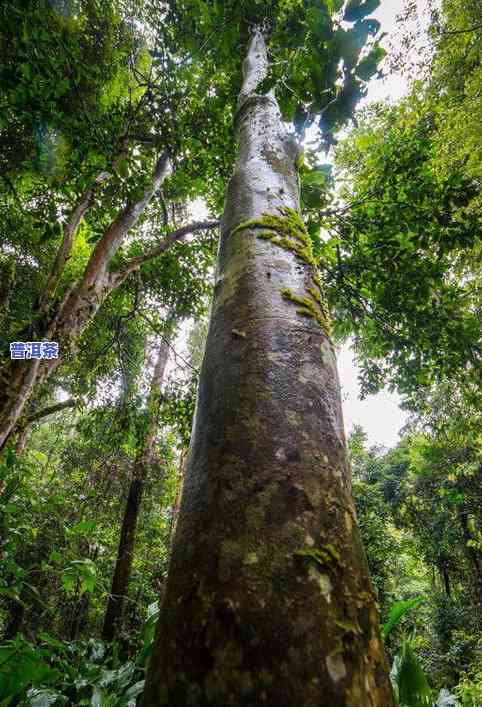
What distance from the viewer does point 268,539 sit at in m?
0.59

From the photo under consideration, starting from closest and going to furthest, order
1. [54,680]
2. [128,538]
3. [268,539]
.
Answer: [268,539] < [54,680] < [128,538]

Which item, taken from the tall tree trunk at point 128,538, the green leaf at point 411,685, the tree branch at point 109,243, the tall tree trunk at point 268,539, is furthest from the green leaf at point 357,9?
the tall tree trunk at point 128,538

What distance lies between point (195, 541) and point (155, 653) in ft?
0.53

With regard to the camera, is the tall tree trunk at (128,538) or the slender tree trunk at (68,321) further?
the tall tree trunk at (128,538)

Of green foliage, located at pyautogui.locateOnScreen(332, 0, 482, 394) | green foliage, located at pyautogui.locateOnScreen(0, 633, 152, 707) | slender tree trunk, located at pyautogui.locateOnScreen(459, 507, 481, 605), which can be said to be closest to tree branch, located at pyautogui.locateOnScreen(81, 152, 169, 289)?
green foliage, located at pyautogui.locateOnScreen(332, 0, 482, 394)

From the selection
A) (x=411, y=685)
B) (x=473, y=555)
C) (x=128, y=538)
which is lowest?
(x=411, y=685)

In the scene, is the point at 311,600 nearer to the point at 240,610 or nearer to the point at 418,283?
the point at 240,610

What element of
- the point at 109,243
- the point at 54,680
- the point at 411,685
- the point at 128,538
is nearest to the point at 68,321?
the point at 109,243

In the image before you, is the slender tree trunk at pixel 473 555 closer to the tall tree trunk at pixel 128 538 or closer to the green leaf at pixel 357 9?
the tall tree trunk at pixel 128 538

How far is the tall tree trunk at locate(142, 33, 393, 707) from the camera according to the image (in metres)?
0.47

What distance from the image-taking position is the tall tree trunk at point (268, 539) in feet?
1.54

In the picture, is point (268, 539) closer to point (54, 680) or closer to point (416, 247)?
point (54, 680)

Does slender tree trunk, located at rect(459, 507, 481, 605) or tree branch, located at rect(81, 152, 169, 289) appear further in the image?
slender tree trunk, located at rect(459, 507, 481, 605)

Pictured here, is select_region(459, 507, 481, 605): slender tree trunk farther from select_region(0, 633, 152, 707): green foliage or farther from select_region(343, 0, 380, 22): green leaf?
select_region(343, 0, 380, 22): green leaf
